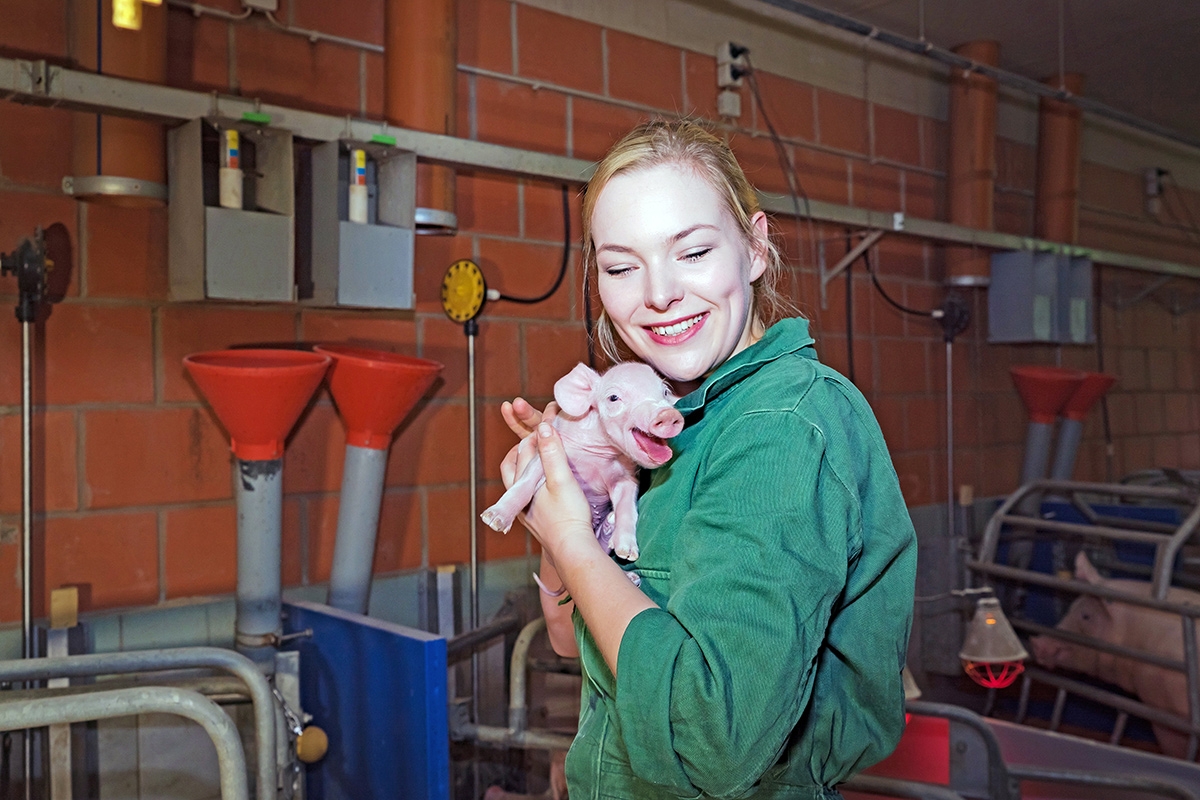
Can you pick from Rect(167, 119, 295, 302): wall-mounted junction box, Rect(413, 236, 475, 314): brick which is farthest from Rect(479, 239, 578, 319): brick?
Rect(167, 119, 295, 302): wall-mounted junction box

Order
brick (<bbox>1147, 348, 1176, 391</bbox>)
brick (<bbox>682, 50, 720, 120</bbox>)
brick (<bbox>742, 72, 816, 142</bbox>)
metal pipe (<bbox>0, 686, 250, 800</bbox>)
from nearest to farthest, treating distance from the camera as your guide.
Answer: metal pipe (<bbox>0, 686, 250, 800</bbox>) → brick (<bbox>682, 50, 720, 120</bbox>) → brick (<bbox>742, 72, 816, 142</bbox>) → brick (<bbox>1147, 348, 1176, 391</bbox>)

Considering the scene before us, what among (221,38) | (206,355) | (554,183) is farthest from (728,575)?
(554,183)

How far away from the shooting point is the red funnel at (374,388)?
7.01ft

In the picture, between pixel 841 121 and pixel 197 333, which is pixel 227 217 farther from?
pixel 841 121

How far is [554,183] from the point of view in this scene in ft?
9.21

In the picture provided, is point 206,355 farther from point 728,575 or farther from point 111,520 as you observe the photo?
point 728,575

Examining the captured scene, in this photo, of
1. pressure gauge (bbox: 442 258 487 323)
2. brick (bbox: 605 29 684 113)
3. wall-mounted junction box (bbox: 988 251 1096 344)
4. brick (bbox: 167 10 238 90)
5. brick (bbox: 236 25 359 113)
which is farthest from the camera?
wall-mounted junction box (bbox: 988 251 1096 344)

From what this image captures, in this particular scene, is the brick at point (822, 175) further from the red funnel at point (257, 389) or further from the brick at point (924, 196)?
the red funnel at point (257, 389)

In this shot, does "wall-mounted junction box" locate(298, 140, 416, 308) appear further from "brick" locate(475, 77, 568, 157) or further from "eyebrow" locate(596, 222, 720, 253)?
"eyebrow" locate(596, 222, 720, 253)

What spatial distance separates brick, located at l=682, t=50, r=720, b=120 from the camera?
10.5 ft

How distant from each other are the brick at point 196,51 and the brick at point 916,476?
2.81 meters

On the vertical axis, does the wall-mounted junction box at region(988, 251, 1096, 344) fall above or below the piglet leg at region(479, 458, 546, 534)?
above

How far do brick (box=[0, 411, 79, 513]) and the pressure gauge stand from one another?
91 cm

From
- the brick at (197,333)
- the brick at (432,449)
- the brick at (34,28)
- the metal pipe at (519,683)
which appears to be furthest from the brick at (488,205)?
the metal pipe at (519,683)
